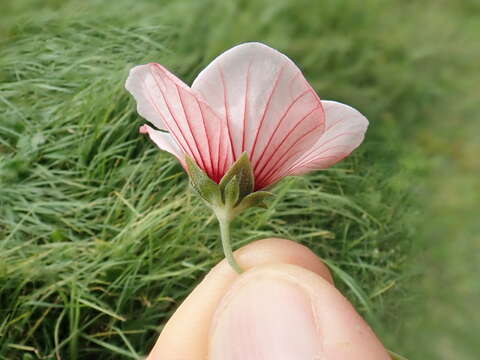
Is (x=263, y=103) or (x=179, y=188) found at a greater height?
(x=263, y=103)

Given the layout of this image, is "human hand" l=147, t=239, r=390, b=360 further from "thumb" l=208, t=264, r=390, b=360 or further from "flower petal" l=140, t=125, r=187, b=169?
"flower petal" l=140, t=125, r=187, b=169

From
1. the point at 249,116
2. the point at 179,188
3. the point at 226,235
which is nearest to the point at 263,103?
the point at 249,116

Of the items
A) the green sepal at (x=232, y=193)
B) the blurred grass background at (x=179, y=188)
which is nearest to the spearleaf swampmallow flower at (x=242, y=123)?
the green sepal at (x=232, y=193)

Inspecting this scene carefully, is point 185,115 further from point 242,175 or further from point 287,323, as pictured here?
point 287,323

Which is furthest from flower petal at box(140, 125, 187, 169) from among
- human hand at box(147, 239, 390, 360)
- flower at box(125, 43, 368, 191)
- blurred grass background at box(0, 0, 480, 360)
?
blurred grass background at box(0, 0, 480, 360)

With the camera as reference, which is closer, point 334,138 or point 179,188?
point 334,138

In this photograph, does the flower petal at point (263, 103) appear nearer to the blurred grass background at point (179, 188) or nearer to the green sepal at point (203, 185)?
the green sepal at point (203, 185)
